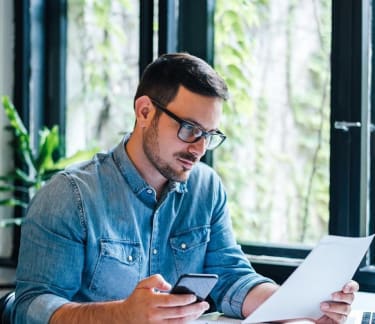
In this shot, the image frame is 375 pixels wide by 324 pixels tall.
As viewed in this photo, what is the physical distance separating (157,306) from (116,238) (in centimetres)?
39

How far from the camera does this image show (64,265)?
1.65 m

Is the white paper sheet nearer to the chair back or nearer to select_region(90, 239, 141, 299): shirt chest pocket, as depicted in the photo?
select_region(90, 239, 141, 299): shirt chest pocket

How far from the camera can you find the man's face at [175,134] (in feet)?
5.89

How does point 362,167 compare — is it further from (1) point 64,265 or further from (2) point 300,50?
(1) point 64,265

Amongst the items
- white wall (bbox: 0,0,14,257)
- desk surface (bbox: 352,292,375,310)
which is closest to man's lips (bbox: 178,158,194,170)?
desk surface (bbox: 352,292,375,310)

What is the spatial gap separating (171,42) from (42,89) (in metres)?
0.69

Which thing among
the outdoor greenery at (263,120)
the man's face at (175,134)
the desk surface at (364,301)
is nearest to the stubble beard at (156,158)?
the man's face at (175,134)

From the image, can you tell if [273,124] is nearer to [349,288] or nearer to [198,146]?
[198,146]

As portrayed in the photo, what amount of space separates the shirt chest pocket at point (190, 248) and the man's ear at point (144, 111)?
0.32 m

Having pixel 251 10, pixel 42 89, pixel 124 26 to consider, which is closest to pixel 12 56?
pixel 42 89

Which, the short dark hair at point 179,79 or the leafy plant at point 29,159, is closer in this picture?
the short dark hair at point 179,79

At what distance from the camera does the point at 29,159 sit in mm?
2969

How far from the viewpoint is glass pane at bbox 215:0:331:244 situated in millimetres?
2570

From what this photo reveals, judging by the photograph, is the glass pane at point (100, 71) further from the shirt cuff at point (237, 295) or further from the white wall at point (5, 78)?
the shirt cuff at point (237, 295)
